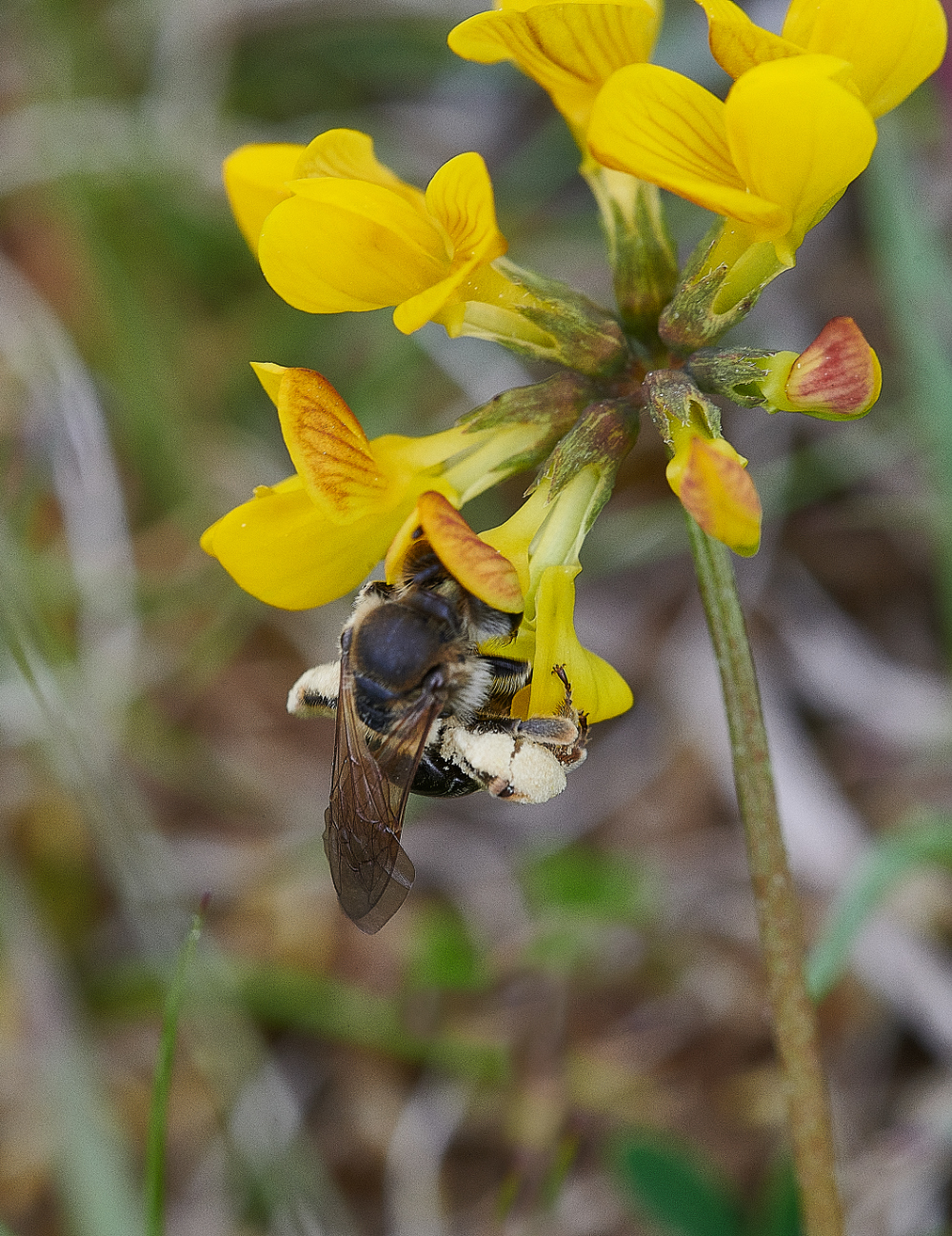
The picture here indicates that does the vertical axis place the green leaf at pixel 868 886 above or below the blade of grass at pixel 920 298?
below

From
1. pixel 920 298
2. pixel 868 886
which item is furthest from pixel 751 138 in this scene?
pixel 920 298

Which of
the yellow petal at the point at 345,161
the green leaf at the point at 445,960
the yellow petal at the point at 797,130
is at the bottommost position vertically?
the green leaf at the point at 445,960

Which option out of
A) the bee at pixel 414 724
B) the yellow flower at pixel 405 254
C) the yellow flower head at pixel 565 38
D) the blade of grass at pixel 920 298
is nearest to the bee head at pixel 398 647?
the bee at pixel 414 724

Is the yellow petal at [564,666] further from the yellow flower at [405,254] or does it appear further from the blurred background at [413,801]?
the blurred background at [413,801]

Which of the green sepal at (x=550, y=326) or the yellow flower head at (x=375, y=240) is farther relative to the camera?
A: the green sepal at (x=550, y=326)

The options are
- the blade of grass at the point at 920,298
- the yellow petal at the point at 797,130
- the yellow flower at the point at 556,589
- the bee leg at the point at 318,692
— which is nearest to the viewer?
the yellow petal at the point at 797,130

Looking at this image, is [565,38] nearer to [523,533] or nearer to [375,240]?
[375,240]

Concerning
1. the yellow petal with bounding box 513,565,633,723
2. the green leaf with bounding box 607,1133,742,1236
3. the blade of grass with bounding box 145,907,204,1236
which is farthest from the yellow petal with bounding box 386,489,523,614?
the green leaf with bounding box 607,1133,742,1236
